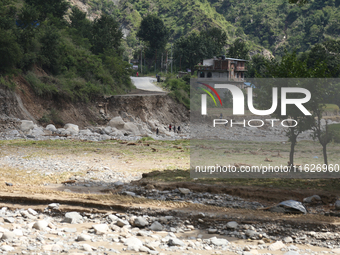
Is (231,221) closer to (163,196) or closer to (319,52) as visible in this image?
(163,196)

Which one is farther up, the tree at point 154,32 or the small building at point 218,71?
the tree at point 154,32

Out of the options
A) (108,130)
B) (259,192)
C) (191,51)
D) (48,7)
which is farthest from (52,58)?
(191,51)

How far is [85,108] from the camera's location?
125 ft

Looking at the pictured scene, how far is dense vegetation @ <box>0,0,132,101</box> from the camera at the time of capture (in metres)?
33.3

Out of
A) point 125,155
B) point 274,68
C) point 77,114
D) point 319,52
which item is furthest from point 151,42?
point 274,68

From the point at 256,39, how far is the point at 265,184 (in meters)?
109

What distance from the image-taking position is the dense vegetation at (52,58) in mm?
33312

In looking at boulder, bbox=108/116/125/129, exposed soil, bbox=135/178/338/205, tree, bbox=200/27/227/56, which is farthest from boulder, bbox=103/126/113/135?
tree, bbox=200/27/227/56

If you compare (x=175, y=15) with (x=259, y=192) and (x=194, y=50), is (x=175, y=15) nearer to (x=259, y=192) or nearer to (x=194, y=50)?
(x=194, y=50)

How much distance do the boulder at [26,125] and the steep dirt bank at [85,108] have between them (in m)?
1.51

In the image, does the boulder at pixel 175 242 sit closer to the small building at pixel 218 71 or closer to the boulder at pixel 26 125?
the boulder at pixel 26 125

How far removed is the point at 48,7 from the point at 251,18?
89211 millimetres

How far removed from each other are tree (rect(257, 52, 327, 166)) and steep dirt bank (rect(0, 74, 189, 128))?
22448mm

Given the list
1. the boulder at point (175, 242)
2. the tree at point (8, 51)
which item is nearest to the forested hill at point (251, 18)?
the tree at point (8, 51)
